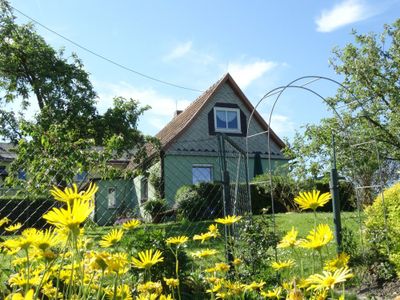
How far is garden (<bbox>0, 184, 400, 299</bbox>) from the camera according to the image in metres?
1.17

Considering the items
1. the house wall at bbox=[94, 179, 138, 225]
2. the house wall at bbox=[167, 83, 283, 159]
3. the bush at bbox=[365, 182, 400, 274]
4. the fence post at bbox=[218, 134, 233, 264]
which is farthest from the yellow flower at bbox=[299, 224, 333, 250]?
the house wall at bbox=[167, 83, 283, 159]

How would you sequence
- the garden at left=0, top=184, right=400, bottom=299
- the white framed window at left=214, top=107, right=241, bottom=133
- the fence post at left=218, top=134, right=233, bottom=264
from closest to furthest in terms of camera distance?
the garden at left=0, top=184, right=400, bottom=299, the fence post at left=218, top=134, right=233, bottom=264, the white framed window at left=214, top=107, right=241, bottom=133

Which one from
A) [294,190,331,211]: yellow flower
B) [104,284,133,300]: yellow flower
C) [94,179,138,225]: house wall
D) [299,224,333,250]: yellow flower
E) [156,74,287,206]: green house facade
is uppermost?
[156,74,287,206]: green house facade

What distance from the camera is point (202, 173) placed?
19188mm

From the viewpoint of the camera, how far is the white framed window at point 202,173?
19078mm

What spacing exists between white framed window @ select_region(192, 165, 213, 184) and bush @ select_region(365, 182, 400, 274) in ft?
42.5

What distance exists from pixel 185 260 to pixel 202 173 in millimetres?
15523

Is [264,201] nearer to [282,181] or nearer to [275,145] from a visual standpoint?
[282,181]

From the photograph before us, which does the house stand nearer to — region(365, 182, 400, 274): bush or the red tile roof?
the red tile roof

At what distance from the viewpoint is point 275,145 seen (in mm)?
20781

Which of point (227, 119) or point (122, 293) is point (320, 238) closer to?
point (122, 293)

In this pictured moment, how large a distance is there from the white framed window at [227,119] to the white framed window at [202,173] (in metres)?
1.73

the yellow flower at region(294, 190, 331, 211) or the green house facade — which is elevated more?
the green house facade

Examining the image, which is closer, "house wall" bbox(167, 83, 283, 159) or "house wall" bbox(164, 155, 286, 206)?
"house wall" bbox(164, 155, 286, 206)
